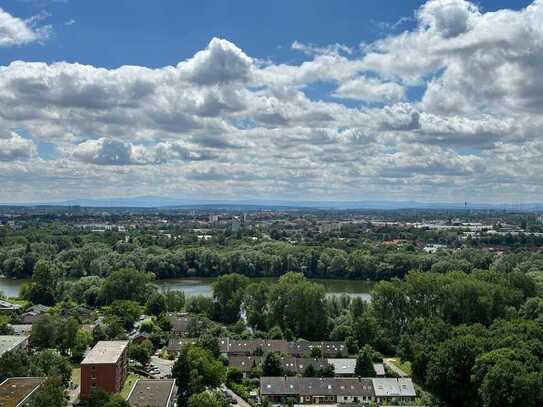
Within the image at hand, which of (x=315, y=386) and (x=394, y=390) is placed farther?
(x=315, y=386)

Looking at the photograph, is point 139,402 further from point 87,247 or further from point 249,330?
point 87,247

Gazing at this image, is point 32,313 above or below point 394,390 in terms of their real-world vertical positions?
above

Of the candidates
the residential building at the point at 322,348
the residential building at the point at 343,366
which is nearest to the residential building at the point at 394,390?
the residential building at the point at 343,366

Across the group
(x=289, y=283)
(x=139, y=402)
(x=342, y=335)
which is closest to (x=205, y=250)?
(x=289, y=283)

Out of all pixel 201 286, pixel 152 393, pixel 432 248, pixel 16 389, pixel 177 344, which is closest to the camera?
pixel 16 389

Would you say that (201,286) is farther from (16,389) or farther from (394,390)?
(16,389)

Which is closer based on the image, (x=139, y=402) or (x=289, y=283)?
(x=139, y=402)

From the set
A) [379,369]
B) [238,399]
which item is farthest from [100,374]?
[379,369]
